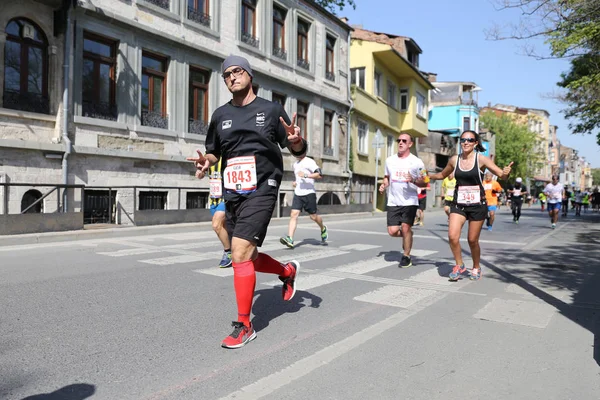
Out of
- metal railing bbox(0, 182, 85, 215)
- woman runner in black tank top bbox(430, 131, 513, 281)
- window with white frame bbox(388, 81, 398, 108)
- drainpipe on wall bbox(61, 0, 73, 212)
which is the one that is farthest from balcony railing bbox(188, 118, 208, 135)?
window with white frame bbox(388, 81, 398, 108)

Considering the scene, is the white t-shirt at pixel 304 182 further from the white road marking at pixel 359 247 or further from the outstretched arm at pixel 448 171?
the outstretched arm at pixel 448 171

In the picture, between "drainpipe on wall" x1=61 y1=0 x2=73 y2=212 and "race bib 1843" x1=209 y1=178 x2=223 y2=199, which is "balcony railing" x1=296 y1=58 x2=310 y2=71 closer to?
"drainpipe on wall" x1=61 y1=0 x2=73 y2=212

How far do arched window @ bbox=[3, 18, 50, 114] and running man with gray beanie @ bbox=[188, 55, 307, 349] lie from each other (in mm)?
10817

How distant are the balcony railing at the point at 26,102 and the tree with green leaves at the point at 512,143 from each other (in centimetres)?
5599

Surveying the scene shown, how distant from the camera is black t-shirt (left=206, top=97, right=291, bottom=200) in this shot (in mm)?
3816

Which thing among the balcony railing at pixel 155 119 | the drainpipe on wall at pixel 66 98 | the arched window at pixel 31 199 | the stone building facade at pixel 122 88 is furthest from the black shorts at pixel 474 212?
the balcony railing at pixel 155 119

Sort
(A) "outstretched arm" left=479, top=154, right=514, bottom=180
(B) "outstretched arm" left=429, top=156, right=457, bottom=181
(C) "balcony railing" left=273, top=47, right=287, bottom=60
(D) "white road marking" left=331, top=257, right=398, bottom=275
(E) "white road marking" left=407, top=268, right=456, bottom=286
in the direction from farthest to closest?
(C) "balcony railing" left=273, top=47, right=287, bottom=60
(D) "white road marking" left=331, top=257, right=398, bottom=275
(B) "outstretched arm" left=429, top=156, right=457, bottom=181
(E) "white road marking" left=407, top=268, right=456, bottom=286
(A) "outstretched arm" left=479, top=154, right=514, bottom=180

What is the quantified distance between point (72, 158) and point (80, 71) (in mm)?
2371

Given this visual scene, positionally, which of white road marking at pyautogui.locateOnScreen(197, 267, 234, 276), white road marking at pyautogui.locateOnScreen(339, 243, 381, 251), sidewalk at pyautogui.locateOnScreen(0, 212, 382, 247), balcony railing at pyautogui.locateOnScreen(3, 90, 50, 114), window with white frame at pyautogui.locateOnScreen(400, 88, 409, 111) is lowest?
white road marking at pyautogui.locateOnScreen(339, 243, 381, 251)

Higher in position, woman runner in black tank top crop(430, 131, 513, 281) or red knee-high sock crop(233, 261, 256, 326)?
woman runner in black tank top crop(430, 131, 513, 281)

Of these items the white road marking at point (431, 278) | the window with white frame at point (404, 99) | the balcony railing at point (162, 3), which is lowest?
the white road marking at point (431, 278)

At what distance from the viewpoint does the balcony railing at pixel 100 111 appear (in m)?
14.0

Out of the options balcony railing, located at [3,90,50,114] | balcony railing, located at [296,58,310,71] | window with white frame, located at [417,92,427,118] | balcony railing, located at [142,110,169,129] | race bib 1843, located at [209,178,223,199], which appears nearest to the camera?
race bib 1843, located at [209,178,223,199]

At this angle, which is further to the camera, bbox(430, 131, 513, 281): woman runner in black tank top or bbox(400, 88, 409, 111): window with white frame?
bbox(400, 88, 409, 111): window with white frame
